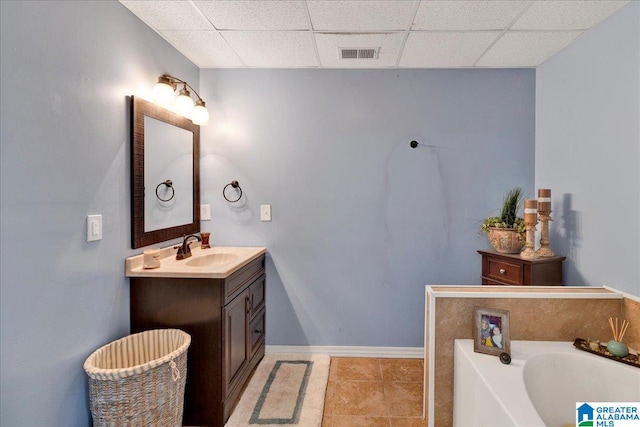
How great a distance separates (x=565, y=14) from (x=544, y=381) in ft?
6.51

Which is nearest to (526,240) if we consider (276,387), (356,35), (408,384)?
(408,384)

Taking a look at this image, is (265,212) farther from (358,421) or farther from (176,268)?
(358,421)

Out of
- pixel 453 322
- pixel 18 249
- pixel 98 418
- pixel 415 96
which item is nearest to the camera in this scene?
pixel 18 249

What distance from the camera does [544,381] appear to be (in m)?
1.45

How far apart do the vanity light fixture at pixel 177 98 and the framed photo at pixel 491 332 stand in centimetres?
217

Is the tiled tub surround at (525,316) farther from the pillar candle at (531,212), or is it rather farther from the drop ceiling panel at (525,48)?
the drop ceiling panel at (525,48)

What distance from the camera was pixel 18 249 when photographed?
119 centimetres

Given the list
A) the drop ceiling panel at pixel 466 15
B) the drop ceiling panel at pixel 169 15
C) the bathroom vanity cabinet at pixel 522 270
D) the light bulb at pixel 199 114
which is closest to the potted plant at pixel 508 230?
the bathroom vanity cabinet at pixel 522 270

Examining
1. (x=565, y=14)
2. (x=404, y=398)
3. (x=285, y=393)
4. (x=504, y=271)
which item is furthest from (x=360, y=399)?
(x=565, y=14)

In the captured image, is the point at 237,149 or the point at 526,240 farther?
the point at 237,149

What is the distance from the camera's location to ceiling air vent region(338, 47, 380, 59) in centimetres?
226

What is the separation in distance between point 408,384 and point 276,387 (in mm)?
921

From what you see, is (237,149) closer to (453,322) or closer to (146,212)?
(146,212)

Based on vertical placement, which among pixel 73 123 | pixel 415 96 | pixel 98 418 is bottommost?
pixel 98 418
